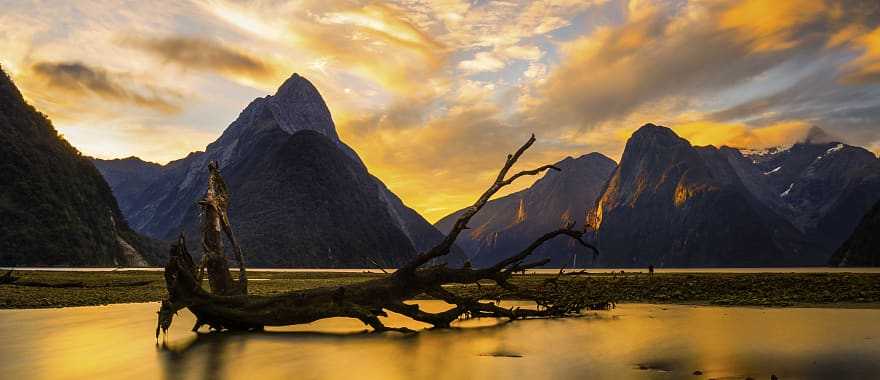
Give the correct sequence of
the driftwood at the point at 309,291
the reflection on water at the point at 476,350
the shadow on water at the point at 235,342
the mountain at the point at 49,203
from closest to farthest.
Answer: the reflection on water at the point at 476,350 < the shadow on water at the point at 235,342 < the driftwood at the point at 309,291 < the mountain at the point at 49,203

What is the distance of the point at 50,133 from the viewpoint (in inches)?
6216

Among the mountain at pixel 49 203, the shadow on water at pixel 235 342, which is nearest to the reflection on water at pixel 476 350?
the shadow on water at pixel 235 342

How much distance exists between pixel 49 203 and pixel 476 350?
5750 inches

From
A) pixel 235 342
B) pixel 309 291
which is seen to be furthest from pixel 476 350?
pixel 235 342

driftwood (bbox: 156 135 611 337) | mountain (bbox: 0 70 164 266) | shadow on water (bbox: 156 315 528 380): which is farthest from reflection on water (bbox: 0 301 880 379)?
mountain (bbox: 0 70 164 266)

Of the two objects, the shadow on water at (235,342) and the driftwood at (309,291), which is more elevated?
the driftwood at (309,291)

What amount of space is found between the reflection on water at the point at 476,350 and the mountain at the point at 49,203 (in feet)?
398

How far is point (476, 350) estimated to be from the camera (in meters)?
16.4

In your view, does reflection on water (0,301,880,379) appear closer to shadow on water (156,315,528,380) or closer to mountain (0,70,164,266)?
shadow on water (156,315,528,380)

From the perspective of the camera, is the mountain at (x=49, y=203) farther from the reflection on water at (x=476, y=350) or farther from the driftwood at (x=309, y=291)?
the driftwood at (x=309, y=291)

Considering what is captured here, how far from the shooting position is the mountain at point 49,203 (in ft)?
414

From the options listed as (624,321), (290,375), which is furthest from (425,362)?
(624,321)

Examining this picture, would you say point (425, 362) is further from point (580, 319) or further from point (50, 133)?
point (50, 133)

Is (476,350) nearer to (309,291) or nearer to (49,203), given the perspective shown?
(309,291)
